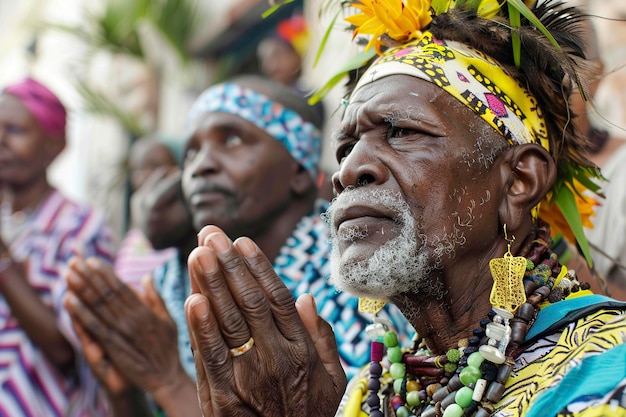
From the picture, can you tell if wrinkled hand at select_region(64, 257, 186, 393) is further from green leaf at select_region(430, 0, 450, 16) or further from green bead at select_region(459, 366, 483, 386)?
green leaf at select_region(430, 0, 450, 16)

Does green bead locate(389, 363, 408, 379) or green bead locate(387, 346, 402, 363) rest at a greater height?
green bead locate(387, 346, 402, 363)

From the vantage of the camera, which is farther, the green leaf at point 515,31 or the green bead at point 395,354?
the green bead at point 395,354

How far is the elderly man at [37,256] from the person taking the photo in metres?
4.50

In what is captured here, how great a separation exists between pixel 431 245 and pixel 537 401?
63cm

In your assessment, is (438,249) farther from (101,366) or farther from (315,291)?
(101,366)

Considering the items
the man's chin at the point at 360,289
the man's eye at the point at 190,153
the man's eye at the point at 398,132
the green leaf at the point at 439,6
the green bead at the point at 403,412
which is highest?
the green leaf at the point at 439,6

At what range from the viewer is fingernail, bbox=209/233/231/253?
2.28 meters

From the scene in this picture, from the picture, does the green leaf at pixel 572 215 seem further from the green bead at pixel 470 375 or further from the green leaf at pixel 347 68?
the green leaf at pixel 347 68

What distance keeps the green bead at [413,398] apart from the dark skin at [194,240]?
1377mm

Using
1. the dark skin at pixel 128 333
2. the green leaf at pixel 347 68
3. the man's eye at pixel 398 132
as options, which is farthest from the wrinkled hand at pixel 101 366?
the man's eye at pixel 398 132

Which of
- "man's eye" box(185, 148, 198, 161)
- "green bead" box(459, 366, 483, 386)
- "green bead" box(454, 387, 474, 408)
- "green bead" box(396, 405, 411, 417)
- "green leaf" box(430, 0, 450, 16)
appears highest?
"green leaf" box(430, 0, 450, 16)

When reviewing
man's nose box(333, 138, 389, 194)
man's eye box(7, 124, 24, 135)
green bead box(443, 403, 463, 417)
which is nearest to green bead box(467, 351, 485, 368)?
green bead box(443, 403, 463, 417)

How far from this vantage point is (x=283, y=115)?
4.32m

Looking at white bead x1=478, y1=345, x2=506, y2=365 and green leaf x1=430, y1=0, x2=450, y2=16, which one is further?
green leaf x1=430, y1=0, x2=450, y2=16
